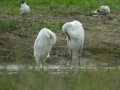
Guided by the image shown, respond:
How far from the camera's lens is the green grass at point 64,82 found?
4.73 metres

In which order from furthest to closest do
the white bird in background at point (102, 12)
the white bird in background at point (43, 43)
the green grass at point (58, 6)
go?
the green grass at point (58, 6) → the white bird in background at point (102, 12) → the white bird in background at point (43, 43)

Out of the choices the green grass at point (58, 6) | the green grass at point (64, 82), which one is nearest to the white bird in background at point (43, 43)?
the green grass at point (64, 82)

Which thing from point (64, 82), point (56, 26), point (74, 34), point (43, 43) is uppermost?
point (64, 82)

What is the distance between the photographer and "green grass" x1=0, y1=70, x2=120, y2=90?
473cm

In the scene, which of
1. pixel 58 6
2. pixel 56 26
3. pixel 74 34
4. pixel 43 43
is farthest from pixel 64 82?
pixel 58 6

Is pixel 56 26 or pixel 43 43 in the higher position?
pixel 43 43

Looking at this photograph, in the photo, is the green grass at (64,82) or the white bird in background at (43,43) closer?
the green grass at (64,82)

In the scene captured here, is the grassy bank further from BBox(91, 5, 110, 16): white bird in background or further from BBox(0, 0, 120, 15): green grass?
BBox(91, 5, 110, 16): white bird in background

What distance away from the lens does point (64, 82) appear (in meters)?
5.03

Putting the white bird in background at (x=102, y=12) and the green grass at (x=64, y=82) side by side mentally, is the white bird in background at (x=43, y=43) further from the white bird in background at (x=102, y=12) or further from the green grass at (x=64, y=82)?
the white bird in background at (x=102, y=12)

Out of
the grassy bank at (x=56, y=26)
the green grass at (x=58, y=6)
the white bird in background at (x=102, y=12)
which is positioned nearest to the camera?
the grassy bank at (x=56, y=26)

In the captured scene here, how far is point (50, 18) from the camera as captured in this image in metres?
16.0

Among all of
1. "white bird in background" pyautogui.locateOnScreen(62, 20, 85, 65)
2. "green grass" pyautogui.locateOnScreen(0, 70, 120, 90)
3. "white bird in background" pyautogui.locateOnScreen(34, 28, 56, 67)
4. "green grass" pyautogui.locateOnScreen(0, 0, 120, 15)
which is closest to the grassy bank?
"green grass" pyautogui.locateOnScreen(0, 0, 120, 15)

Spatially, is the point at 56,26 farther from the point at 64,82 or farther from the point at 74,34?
the point at 64,82
